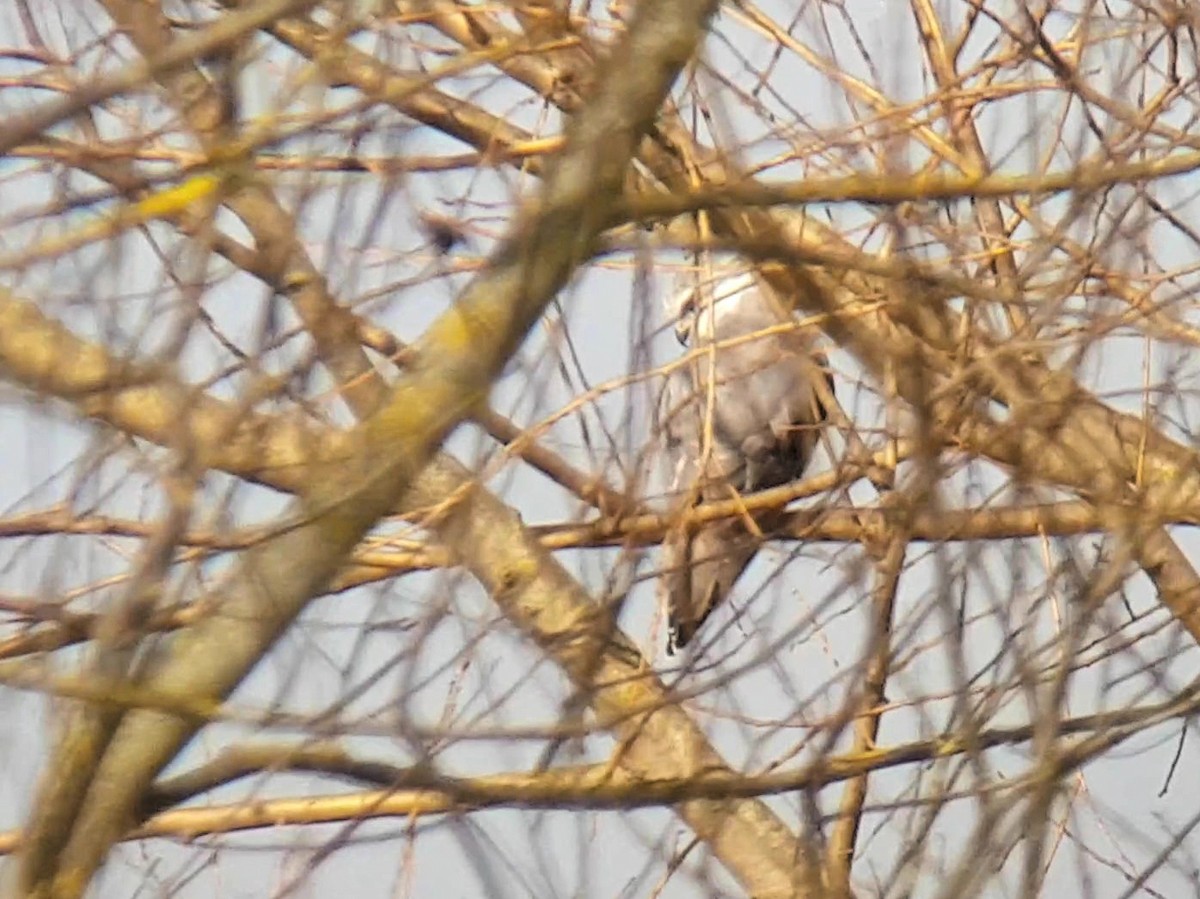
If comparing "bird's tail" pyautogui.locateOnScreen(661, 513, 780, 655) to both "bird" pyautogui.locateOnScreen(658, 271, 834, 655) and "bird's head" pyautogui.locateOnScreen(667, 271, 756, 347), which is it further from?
"bird's head" pyautogui.locateOnScreen(667, 271, 756, 347)

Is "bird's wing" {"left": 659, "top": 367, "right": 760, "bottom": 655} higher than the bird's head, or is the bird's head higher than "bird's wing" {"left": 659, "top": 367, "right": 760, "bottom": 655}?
the bird's head

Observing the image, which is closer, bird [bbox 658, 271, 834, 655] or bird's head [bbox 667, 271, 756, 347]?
bird [bbox 658, 271, 834, 655]

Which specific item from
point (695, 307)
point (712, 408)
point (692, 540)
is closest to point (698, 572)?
point (692, 540)

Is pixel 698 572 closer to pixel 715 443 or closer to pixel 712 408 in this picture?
pixel 712 408

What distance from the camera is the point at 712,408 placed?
237cm

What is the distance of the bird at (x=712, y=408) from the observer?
2.21 m

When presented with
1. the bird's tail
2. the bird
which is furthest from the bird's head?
the bird's tail

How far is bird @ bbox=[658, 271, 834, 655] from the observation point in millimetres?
2215

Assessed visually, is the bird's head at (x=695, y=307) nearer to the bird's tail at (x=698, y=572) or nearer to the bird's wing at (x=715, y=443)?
the bird's wing at (x=715, y=443)

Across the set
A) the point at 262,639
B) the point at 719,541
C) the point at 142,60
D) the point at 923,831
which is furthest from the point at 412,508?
the point at 142,60

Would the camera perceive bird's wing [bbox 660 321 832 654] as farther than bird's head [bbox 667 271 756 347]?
No

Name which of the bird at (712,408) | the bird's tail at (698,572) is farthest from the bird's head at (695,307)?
the bird's tail at (698,572)

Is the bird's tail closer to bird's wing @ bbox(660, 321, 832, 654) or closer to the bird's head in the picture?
bird's wing @ bbox(660, 321, 832, 654)

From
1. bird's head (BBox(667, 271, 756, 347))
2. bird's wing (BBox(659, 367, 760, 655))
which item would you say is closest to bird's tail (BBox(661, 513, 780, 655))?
bird's wing (BBox(659, 367, 760, 655))
